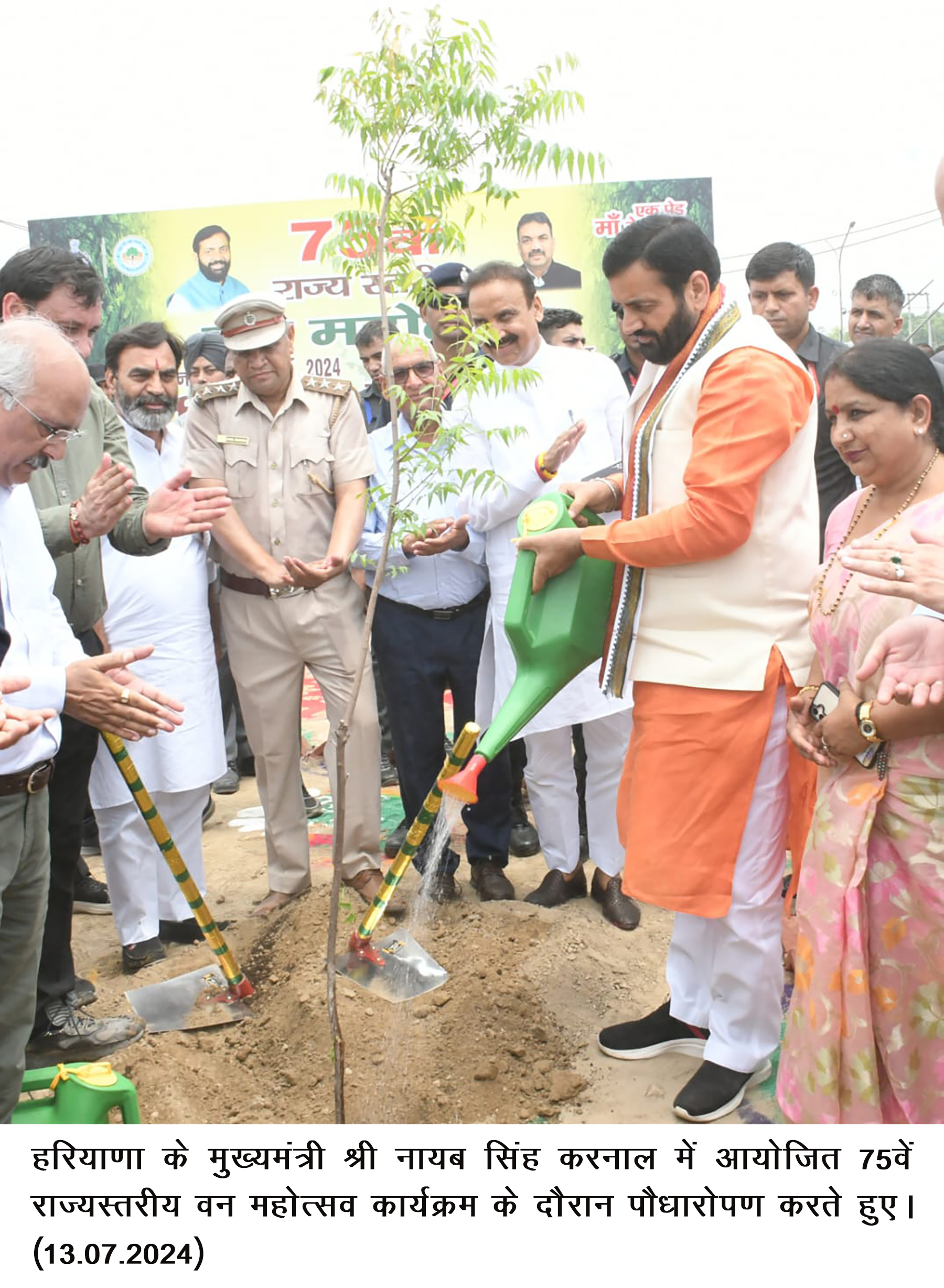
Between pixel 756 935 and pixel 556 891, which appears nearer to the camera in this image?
pixel 756 935

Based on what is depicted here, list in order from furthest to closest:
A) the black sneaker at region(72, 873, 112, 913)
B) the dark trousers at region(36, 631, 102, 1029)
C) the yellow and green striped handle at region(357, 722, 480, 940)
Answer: the black sneaker at region(72, 873, 112, 913) < the dark trousers at region(36, 631, 102, 1029) < the yellow and green striped handle at region(357, 722, 480, 940)

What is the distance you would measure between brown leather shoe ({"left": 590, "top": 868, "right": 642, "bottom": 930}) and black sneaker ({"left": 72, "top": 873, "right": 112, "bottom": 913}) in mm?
1944

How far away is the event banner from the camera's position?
1295 cm

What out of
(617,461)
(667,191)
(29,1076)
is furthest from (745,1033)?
(667,191)

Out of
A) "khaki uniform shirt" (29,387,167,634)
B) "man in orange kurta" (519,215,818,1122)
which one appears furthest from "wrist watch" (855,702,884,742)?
"khaki uniform shirt" (29,387,167,634)

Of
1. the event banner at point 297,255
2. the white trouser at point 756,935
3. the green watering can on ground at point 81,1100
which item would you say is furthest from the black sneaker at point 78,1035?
the event banner at point 297,255

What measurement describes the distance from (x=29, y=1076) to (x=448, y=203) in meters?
2.20

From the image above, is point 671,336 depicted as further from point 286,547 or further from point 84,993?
point 84,993

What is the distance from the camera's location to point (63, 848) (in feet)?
11.3

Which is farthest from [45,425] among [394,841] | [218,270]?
[218,270]

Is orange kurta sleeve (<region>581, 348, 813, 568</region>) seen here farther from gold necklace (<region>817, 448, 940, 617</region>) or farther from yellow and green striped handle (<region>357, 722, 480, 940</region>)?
yellow and green striped handle (<region>357, 722, 480, 940</region>)

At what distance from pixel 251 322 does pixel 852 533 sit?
2.28 metres

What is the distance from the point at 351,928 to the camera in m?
3.70

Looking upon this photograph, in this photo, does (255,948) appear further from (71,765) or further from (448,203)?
(448,203)
